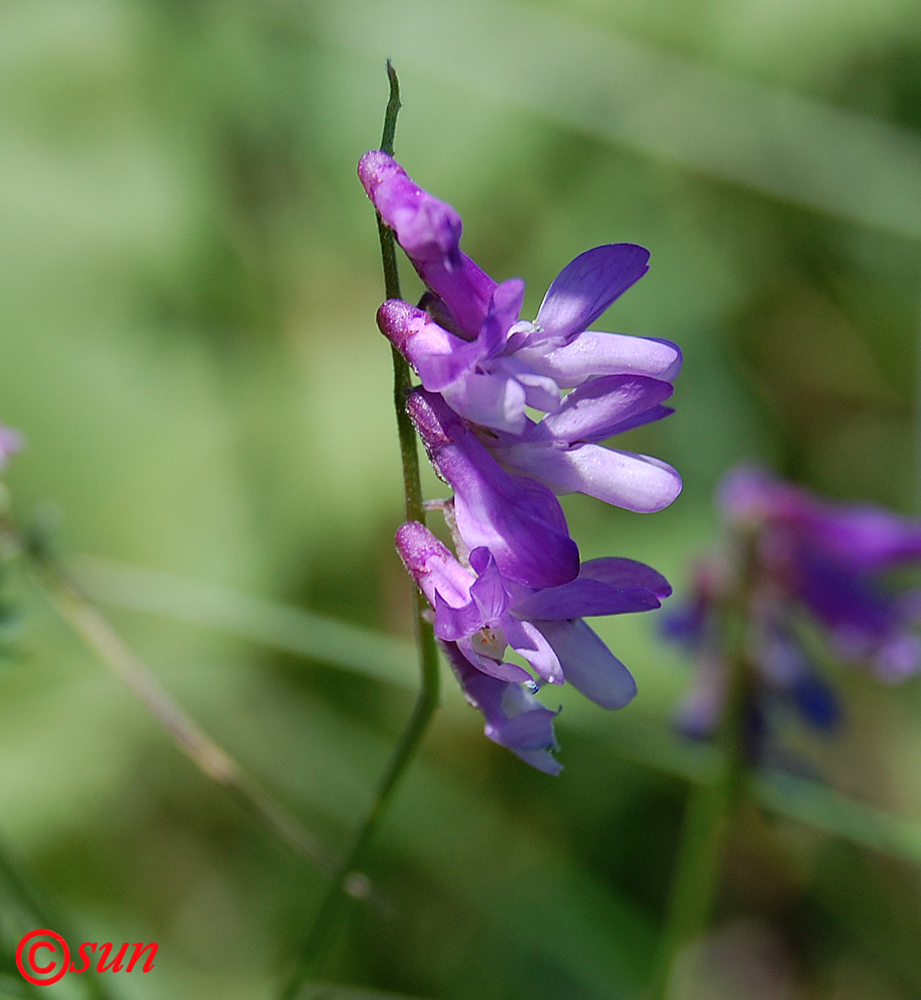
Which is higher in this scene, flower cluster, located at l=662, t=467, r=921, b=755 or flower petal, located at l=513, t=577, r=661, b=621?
flower petal, located at l=513, t=577, r=661, b=621

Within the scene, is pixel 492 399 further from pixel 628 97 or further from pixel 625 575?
pixel 628 97

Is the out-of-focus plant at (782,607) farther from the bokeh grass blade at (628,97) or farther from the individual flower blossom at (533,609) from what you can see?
the bokeh grass blade at (628,97)

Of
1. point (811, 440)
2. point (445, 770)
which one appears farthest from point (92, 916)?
point (811, 440)

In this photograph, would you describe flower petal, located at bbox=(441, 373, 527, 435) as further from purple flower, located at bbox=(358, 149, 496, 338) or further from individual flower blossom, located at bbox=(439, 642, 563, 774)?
individual flower blossom, located at bbox=(439, 642, 563, 774)

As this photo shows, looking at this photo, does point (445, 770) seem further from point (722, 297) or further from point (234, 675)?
point (722, 297)
